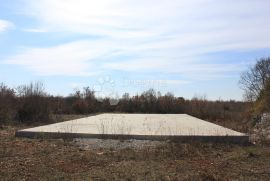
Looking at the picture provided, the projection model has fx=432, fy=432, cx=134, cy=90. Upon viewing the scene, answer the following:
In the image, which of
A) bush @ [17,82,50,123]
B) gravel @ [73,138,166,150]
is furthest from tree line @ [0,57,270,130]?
gravel @ [73,138,166,150]

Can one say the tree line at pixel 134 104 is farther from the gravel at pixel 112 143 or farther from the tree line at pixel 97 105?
the gravel at pixel 112 143

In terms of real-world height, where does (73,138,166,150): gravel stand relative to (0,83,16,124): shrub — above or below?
below

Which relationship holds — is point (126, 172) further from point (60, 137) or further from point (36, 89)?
point (36, 89)

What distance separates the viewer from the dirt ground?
7164 millimetres

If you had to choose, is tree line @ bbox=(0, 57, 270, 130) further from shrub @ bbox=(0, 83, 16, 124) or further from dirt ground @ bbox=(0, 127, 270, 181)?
dirt ground @ bbox=(0, 127, 270, 181)

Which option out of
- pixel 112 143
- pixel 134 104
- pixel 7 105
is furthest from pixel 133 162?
pixel 134 104

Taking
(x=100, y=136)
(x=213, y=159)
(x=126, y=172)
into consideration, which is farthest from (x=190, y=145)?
(x=126, y=172)

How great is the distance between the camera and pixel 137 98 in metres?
34.0

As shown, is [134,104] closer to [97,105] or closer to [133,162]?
[97,105]

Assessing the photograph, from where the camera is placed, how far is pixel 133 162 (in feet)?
27.8

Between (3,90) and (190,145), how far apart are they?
1364 centimetres

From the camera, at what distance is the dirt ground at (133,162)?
716 cm

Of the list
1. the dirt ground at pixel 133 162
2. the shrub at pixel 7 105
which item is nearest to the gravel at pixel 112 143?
the dirt ground at pixel 133 162

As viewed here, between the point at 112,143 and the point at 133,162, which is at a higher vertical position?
the point at 112,143
